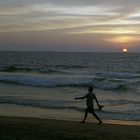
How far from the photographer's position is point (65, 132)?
13.3 m

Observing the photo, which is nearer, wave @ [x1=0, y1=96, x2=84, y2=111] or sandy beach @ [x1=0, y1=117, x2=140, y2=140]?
sandy beach @ [x1=0, y1=117, x2=140, y2=140]

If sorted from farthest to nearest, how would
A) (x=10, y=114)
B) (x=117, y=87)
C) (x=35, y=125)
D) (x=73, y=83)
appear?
(x=73, y=83) < (x=117, y=87) < (x=10, y=114) < (x=35, y=125)

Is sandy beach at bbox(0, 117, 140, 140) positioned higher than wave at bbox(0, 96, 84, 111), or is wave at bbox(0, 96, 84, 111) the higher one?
sandy beach at bbox(0, 117, 140, 140)

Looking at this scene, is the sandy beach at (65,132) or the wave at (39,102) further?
the wave at (39,102)

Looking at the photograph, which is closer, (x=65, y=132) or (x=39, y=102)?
(x=65, y=132)

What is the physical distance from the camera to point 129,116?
19.4m

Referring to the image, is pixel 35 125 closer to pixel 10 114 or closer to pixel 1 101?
pixel 10 114

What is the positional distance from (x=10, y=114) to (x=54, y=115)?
84.1 inches

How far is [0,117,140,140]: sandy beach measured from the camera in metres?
12.3

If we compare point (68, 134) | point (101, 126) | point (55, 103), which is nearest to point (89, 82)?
point (55, 103)

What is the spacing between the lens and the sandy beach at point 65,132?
12.3 meters

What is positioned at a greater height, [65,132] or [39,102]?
[65,132]

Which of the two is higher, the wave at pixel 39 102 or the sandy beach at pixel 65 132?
the sandy beach at pixel 65 132

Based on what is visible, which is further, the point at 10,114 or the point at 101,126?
the point at 10,114
